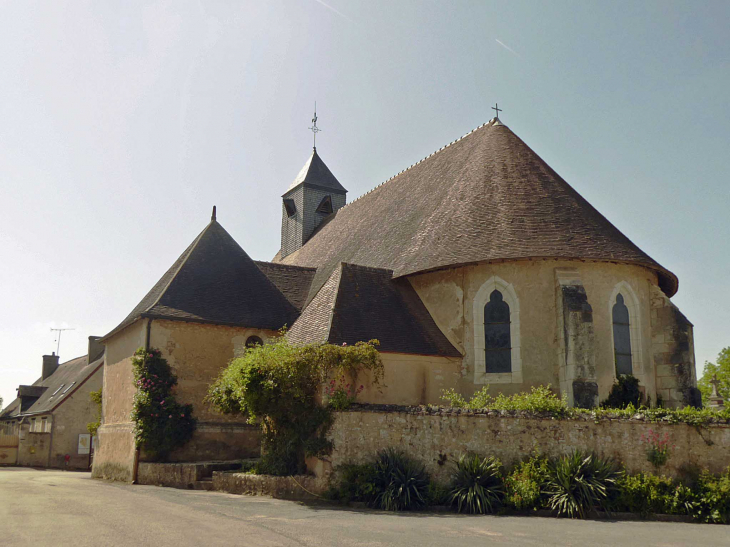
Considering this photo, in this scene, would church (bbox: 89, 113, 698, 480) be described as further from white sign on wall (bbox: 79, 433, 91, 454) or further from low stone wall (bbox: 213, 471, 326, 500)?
white sign on wall (bbox: 79, 433, 91, 454)

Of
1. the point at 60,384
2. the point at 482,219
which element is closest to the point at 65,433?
the point at 60,384

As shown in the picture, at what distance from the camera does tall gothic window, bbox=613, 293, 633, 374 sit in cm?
1630

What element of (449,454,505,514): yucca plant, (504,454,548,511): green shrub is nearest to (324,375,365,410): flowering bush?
(449,454,505,514): yucca plant

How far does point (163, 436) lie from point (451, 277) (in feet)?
30.0

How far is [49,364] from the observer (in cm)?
4844

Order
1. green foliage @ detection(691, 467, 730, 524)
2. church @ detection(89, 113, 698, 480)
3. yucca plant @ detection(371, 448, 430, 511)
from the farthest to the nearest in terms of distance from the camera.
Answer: church @ detection(89, 113, 698, 480)
yucca plant @ detection(371, 448, 430, 511)
green foliage @ detection(691, 467, 730, 524)

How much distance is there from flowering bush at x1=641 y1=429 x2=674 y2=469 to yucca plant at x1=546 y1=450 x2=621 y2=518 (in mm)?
681

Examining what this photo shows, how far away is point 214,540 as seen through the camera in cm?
839

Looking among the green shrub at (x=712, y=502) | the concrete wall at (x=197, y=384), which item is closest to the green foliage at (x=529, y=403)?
the green shrub at (x=712, y=502)

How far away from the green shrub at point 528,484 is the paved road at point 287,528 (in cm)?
49

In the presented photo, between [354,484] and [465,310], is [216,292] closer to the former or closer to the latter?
[465,310]

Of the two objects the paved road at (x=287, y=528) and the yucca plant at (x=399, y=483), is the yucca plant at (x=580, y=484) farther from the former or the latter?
the yucca plant at (x=399, y=483)

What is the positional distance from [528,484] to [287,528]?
454cm

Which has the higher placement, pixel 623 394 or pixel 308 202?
pixel 308 202
